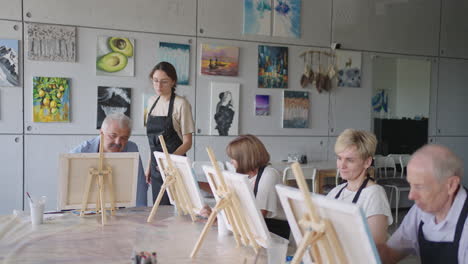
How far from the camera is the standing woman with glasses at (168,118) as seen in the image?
10.6 feet

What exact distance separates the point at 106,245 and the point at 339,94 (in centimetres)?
463

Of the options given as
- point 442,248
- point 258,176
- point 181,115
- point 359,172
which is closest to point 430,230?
point 442,248

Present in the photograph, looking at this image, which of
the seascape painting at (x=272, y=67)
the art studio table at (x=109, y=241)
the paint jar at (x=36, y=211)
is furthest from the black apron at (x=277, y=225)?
the seascape painting at (x=272, y=67)

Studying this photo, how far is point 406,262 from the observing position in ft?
13.2

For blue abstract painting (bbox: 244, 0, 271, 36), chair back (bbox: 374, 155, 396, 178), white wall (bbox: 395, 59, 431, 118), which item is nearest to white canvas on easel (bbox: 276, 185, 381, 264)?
blue abstract painting (bbox: 244, 0, 271, 36)

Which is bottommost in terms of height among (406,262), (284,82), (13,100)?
(406,262)

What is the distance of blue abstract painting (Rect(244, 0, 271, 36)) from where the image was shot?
5.33 metres

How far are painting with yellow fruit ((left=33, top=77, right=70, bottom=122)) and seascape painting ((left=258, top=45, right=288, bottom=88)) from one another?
7.70 feet

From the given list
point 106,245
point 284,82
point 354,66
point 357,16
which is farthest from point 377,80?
point 106,245

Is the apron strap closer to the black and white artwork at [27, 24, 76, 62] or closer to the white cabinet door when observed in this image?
the black and white artwork at [27, 24, 76, 62]

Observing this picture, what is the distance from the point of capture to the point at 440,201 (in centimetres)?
155

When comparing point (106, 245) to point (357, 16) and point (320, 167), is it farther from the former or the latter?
point (357, 16)

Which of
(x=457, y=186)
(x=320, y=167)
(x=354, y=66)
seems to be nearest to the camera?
(x=457, y=186)

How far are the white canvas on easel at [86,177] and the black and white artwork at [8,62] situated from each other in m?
2.56
